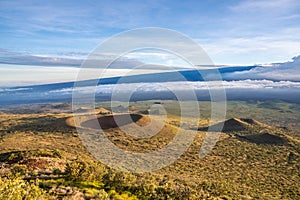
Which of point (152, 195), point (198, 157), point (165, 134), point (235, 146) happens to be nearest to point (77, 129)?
point (165, 134)

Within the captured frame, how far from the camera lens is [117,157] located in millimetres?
50156

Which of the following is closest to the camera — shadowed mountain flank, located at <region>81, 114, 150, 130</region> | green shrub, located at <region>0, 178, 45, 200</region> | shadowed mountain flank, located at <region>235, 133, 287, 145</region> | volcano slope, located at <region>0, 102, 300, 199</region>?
green shrub, located at <region>0, 178, 45, 200</region>

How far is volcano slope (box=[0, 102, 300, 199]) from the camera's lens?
70.9ft

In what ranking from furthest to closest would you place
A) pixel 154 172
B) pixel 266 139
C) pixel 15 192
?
pixel 266 139 → pixel 154 172 → pixel 15 192

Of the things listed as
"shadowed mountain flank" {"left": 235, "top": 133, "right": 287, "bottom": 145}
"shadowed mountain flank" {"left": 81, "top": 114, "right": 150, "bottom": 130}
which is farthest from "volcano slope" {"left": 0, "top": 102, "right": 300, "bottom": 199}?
"shadowed mountain flank" {"left": 81, "top": 114, "right": 150, "bottom": 130}

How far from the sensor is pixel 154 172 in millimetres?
41250

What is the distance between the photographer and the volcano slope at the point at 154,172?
21625 mm

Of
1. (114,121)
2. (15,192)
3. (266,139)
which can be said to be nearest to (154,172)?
(15,192)

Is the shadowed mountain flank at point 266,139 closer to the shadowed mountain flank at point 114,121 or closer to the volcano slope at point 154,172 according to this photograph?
the volcano slope at point 154,172

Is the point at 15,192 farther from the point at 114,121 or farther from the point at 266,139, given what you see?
the point at 266,139

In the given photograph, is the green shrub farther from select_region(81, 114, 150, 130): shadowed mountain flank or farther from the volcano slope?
select_region(81, 114, 150, 130): shadowed mountain flank

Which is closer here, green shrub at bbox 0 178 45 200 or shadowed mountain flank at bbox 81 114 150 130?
green shrub at bbox 0 178 45 200

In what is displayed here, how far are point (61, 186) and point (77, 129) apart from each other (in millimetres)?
54014

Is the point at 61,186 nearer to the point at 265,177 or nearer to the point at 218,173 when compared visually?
the point at 218,173
